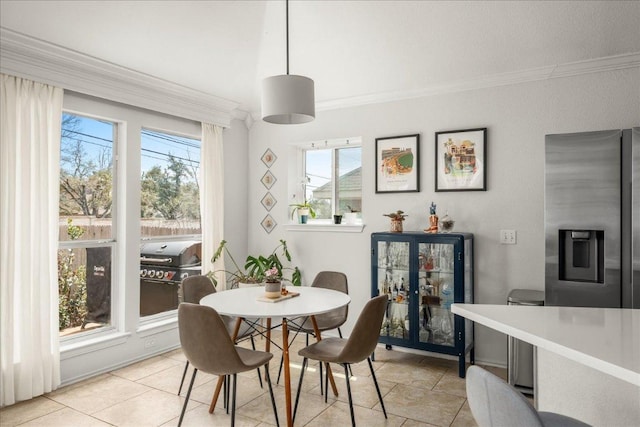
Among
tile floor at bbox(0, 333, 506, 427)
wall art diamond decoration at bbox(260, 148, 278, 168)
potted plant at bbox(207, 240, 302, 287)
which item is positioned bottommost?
tile floor at bbox(0, 333, 506, 427)

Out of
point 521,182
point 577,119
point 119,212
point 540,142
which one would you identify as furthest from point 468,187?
point 119,212

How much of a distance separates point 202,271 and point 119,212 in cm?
109

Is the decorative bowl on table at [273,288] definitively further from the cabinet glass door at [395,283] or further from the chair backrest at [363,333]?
the cabinet glass door at [395,283]

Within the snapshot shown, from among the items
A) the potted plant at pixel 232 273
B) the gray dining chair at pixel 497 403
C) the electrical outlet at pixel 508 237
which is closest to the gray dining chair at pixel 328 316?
the potted plant at pixel 232 273

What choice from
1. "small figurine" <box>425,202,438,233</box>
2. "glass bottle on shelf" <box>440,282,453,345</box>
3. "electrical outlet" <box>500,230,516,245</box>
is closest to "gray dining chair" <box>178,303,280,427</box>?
"glass bottle on shelf" <box>440,282,453,345</box>

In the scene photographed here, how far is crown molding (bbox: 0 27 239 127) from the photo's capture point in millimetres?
2902

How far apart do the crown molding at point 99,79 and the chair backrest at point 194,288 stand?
5.48ft

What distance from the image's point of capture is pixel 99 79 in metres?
3.43

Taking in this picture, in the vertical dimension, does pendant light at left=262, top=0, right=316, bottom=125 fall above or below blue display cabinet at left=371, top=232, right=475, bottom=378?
above

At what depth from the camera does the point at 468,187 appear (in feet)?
12.3

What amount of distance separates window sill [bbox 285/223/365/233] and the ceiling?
4.81 feet

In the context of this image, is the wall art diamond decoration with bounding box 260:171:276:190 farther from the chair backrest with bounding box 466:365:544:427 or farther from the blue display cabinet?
the chair backrest with bounding box 466:365:544:427

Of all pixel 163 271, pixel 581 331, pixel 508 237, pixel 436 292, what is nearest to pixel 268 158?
pixel 163 271

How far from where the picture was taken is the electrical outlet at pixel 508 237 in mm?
3580
